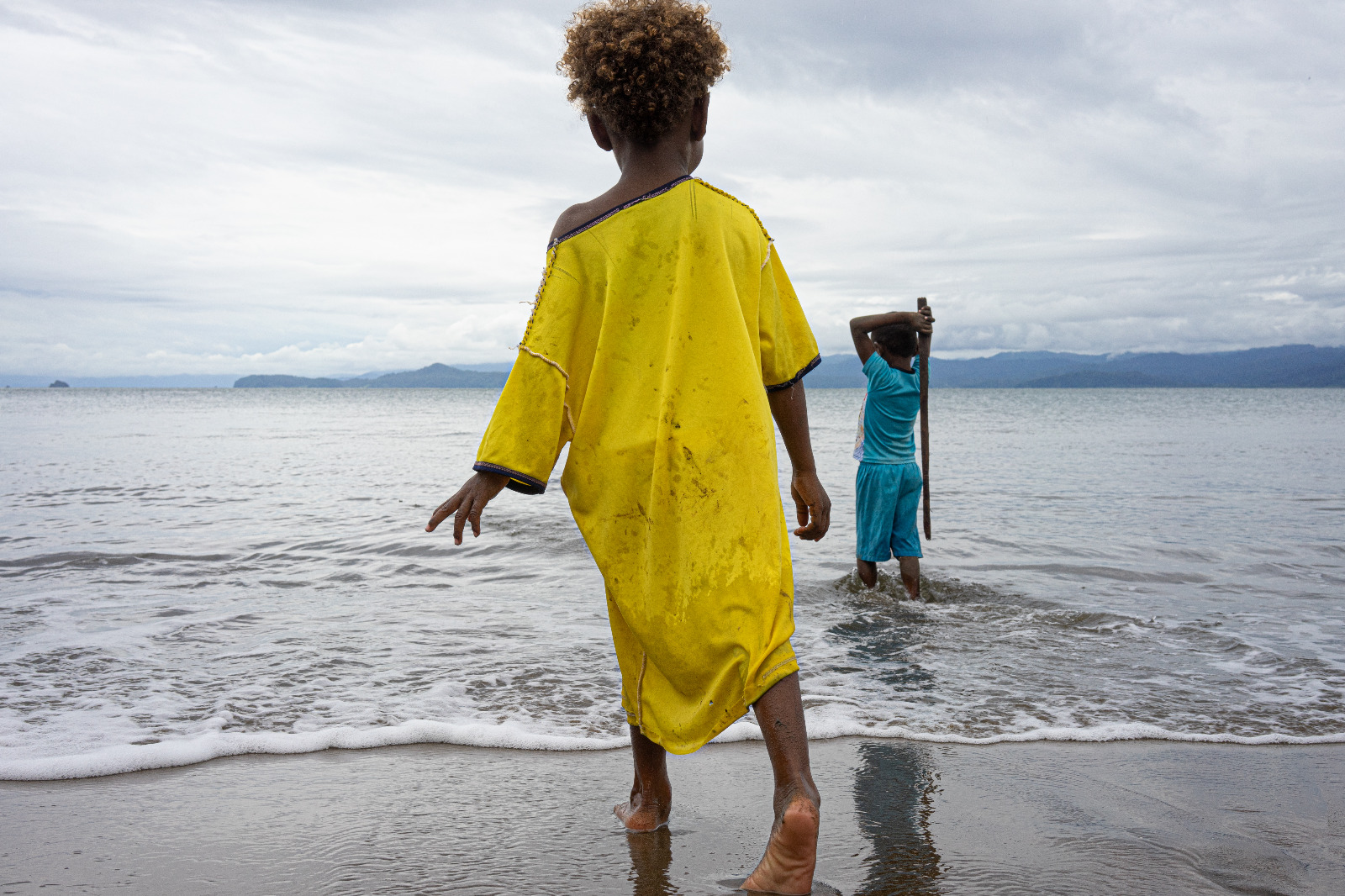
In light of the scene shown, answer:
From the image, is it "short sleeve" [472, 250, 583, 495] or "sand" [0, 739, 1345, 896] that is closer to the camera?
"short sleeve" [472, 250, 583, 495]

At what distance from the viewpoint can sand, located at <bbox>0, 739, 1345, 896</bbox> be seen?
224 cm

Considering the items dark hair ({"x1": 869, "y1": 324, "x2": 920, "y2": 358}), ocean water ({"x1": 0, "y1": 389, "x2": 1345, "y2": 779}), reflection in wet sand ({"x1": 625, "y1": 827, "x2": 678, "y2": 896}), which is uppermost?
dark hair ({"x1": 869, "y1": 324, "x2": 920, "y2": 358})

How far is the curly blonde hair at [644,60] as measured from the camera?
200 cm

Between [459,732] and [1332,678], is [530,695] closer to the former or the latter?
[459,732]

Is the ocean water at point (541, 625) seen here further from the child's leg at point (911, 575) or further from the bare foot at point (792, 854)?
the bare foot at point (792, 854)

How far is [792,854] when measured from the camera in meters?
1.90

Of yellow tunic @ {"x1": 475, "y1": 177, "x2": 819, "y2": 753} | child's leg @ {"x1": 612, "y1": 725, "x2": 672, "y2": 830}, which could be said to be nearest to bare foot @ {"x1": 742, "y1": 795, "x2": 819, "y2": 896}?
yellow tunic @ {"x1": 475, "y1": 177, "x2": 819, "y2": 753}

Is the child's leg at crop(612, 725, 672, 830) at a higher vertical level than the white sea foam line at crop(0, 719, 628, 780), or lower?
higher

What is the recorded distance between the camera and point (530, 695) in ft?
12.9

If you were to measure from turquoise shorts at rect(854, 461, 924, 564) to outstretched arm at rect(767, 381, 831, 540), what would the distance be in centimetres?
378

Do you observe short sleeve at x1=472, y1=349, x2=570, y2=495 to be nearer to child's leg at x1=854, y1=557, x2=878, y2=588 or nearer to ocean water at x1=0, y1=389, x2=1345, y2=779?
ocean water at x1=0, y1=389, x2=1345, y2=779

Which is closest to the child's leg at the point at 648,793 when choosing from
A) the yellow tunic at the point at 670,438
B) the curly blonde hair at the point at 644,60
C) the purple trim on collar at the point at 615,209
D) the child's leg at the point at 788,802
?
the yellow tunic at the point at 670,438

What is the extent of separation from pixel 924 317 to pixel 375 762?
170 inches

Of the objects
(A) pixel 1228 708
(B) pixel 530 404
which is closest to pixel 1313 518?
(A) pixel 1228 708
